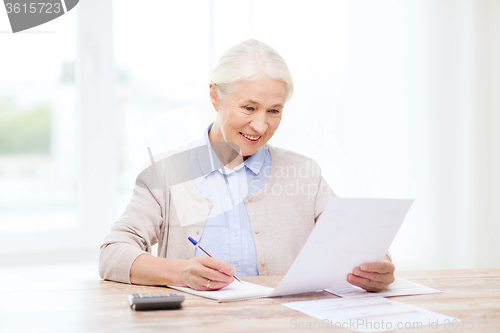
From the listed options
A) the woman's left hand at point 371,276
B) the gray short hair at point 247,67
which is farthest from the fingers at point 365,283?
the gray short hair at point 247,67

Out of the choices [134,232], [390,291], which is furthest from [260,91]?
[390,291]

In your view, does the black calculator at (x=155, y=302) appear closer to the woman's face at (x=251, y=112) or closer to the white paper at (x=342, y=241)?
the white paper at (x=342, y=241)

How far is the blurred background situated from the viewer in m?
2.08

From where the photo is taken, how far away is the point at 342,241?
0.97 m

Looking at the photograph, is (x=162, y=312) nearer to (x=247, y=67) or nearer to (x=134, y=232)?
(x=134, y=232)

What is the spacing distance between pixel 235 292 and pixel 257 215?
1.47 feet

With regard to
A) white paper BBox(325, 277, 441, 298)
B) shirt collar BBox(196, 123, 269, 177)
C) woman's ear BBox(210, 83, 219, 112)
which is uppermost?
woman's ear BBox(210, 83, 219, 112)

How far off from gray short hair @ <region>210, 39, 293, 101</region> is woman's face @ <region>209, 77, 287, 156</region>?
2cm

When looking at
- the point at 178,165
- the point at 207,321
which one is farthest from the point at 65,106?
the point at 207,321

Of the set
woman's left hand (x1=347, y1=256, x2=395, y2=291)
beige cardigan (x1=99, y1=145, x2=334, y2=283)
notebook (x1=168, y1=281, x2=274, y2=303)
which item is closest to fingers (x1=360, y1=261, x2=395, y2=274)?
woman's left hand (x1=347, y1=256, x2=395, y2=291)

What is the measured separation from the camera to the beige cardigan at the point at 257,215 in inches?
53.9

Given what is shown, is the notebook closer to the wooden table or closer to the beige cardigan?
the wooden table

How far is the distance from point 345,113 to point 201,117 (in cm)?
73

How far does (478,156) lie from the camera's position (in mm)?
2441
